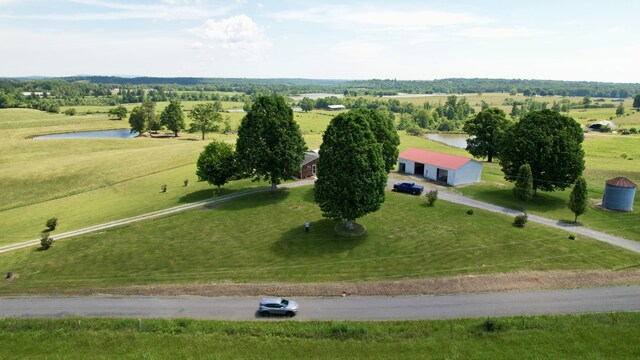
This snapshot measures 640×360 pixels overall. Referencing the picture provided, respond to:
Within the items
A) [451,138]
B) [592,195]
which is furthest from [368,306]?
[451,138]

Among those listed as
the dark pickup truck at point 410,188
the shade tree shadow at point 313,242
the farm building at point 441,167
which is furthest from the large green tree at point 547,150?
the shade tree shadow at point 313,242

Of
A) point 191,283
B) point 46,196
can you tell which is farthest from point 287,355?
point 46,196

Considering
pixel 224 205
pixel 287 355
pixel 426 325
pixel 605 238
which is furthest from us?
pixel 224 205

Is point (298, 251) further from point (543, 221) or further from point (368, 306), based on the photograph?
point (543, 221)

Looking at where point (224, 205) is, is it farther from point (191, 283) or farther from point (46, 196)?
point (46, 196)

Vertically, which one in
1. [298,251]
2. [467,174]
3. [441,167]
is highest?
[441,167]

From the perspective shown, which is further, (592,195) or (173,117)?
(173,117)
